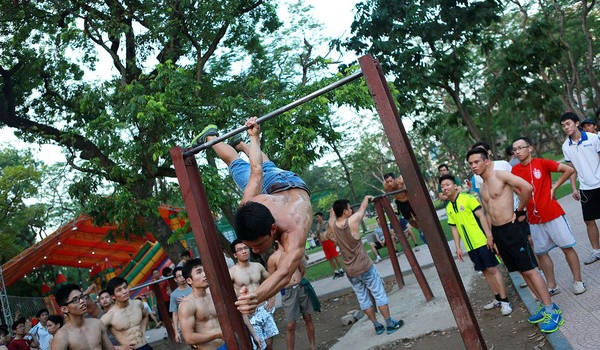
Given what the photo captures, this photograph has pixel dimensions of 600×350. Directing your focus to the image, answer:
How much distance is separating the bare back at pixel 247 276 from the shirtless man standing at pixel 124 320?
134 cm

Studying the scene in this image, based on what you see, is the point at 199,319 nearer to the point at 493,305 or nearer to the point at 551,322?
the point at 551,322

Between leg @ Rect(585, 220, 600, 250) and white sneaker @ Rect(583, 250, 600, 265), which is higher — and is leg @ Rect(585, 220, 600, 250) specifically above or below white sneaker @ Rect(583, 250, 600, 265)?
above

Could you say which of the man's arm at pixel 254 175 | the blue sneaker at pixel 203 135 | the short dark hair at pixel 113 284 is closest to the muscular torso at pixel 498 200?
the man's arm at pixel 254 175

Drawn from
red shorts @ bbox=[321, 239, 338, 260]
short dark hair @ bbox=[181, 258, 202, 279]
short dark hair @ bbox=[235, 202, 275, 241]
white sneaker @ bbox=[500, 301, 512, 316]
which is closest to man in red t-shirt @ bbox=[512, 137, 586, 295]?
white sneaker @ bbox=[500, 301, 512, 316]

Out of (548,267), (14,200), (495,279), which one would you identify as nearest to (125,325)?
(495,279)

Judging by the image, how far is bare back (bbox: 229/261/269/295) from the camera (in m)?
6.33

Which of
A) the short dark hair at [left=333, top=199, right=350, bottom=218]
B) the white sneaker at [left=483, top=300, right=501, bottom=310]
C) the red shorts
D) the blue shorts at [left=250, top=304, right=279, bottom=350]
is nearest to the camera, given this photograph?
the blue shorts at [left=250, top=304, right=279, bottom=350]

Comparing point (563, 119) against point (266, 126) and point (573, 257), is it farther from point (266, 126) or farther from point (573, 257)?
point (266, 126)

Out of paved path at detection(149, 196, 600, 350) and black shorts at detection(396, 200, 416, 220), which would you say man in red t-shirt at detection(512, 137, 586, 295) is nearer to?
paved path at detection(149, 196, 600, 350)

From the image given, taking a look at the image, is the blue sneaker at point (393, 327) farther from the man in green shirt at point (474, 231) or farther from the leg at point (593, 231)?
the leg at point (593, 231)

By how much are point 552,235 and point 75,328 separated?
16.7 ft

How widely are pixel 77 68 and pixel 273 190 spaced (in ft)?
32.4

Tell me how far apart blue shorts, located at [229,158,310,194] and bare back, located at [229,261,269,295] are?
1965 millimetres

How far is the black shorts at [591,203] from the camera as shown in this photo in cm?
595
